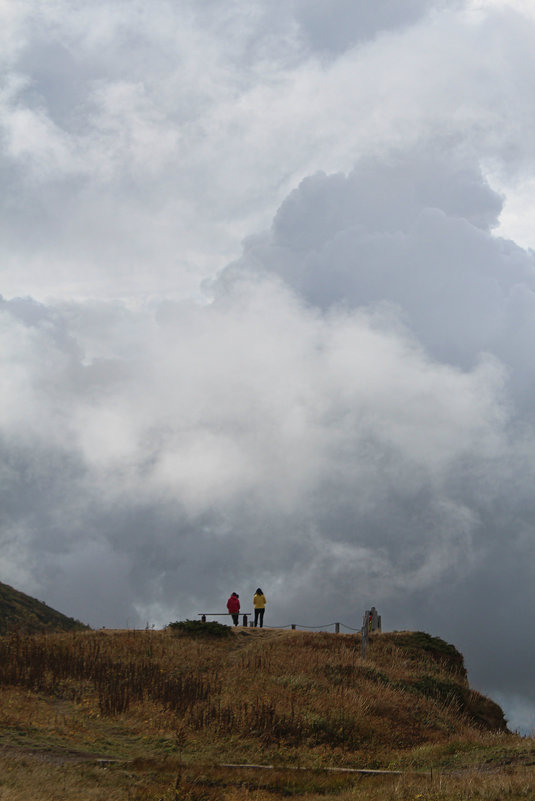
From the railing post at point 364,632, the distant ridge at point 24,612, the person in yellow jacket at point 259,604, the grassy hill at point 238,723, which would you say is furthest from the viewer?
the distant ridge at point 24,612

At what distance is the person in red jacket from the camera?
3788 centimetres

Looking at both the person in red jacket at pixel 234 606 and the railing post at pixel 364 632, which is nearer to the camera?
the railing post at pixel 364 632

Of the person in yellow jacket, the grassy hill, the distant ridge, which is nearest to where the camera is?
the grassy hill

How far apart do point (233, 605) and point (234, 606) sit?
75 millimetres

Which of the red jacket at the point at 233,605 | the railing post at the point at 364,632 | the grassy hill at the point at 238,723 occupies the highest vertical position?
the red jacket at the point at 233,605

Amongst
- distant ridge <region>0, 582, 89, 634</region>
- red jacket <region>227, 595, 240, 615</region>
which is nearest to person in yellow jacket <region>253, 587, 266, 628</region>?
red jacket <region>227, 595, 240, 615</region>

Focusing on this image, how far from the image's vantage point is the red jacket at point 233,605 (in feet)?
125

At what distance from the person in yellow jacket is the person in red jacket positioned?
945 mm

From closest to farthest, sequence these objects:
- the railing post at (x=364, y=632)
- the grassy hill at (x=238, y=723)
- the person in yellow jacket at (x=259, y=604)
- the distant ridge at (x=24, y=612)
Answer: the grassy hill at (x=238, y=723), the railing post at (x=364, y=632), the person in yellow jacket at (x=259, y=604), the distant ridge at (x=24, y=612)

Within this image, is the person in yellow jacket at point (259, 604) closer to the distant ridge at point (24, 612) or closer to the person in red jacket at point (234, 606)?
the person in red jacket at point (234, 606)

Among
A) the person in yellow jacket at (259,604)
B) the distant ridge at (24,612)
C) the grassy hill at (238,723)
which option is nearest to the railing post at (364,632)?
the grassy hill at (238,723)

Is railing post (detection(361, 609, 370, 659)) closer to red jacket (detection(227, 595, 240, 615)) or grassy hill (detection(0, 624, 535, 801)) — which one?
grassy hill (detection(0, 624, 535, 801))

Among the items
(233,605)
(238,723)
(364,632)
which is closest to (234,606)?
(233,605)

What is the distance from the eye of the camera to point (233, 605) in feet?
126
